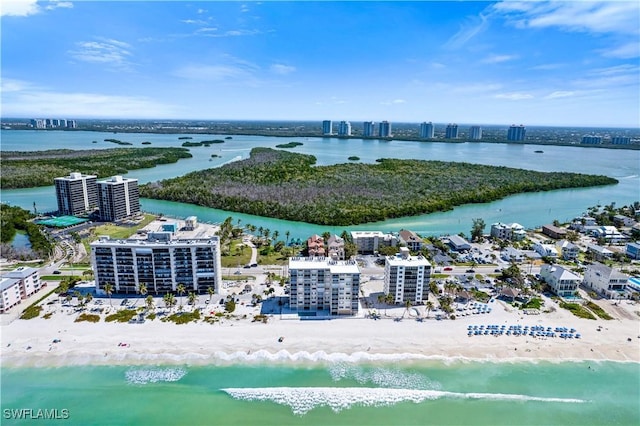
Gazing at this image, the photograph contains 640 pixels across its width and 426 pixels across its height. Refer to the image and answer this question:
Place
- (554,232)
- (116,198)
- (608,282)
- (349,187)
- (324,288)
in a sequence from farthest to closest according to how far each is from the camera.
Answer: (349,187), (116,198), (554,232), (608,282), (324,288)

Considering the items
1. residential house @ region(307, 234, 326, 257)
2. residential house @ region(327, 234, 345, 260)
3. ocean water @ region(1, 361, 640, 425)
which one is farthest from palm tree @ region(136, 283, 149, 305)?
residential house @ region(327, 234, 345, 260)

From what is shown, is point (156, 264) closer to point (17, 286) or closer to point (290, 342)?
point (17, 286)

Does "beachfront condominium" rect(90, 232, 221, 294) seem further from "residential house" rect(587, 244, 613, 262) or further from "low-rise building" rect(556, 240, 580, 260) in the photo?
"residential house" rect(587, 244, 613, 262)

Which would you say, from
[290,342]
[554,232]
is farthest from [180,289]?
[554,232]

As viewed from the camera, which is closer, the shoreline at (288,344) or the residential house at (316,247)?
the shoreline at (288,344)

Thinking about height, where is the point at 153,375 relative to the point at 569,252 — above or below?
below

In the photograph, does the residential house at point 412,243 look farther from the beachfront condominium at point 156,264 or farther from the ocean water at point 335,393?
the beachfront condominium at point 156,264

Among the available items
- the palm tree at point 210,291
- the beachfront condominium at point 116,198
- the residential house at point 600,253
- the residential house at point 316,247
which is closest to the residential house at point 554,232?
the residential house at point 600,253

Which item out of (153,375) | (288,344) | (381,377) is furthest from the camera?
(288,344)
